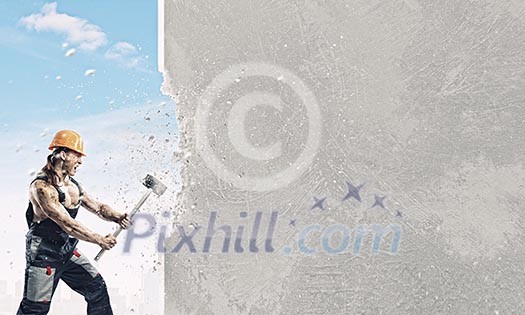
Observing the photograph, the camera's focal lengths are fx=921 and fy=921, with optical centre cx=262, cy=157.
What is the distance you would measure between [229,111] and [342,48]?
44cm

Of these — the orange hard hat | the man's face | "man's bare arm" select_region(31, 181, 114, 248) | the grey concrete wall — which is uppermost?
the orange hard hat

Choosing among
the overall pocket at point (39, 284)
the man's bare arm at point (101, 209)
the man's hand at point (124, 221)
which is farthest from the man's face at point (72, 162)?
the overall pocket at point (39, 284)

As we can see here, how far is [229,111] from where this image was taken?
3.09 m

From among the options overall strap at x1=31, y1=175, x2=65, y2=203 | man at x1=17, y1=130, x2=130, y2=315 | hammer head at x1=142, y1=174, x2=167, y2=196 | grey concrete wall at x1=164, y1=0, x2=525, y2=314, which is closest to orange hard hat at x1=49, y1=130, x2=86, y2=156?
man at x1=17, y1=130, x2=130, y2=315

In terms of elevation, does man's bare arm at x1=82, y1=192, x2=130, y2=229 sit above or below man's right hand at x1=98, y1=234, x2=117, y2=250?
above

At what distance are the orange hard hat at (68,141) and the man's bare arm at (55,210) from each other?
5.7 inches

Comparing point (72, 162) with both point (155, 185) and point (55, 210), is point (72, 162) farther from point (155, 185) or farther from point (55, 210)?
point (155, 185)

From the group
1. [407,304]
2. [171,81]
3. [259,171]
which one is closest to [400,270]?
[407,304]

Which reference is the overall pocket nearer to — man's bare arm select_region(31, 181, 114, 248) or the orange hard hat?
man's bare arm select_region(31, 181, 114, 248)

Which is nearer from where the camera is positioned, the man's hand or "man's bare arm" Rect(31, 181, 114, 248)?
"man's bare arm" Rect(31, 181, 114, 248)

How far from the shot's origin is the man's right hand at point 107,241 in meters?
3.06

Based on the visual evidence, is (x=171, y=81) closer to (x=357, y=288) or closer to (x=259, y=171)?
(x=259, y=171)

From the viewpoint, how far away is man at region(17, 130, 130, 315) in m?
2.99

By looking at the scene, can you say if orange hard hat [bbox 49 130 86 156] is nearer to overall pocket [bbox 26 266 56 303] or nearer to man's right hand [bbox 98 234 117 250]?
man's right hand [bbox 98 234 117 250]
